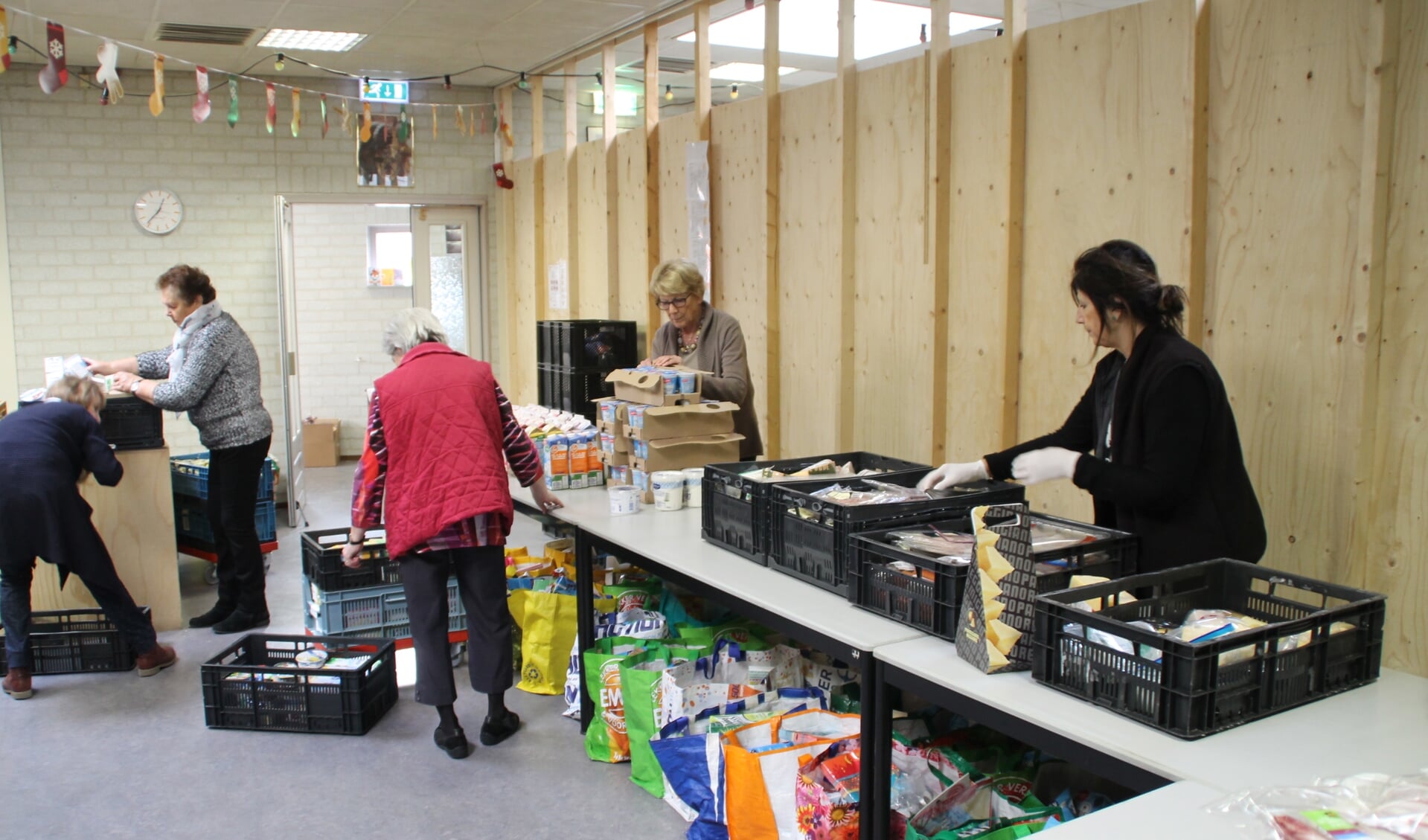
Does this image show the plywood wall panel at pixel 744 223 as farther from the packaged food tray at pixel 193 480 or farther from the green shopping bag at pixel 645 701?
the packaged food tray at pixel 193 480

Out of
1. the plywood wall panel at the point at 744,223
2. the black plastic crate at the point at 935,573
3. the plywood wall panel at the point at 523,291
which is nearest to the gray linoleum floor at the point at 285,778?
the black plastic crate at the point at 935,573

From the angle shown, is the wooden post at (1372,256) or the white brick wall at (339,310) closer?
the wooden post at (1372,256)

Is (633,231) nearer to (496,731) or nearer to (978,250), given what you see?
(978,250)

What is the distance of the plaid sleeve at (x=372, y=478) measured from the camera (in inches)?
140

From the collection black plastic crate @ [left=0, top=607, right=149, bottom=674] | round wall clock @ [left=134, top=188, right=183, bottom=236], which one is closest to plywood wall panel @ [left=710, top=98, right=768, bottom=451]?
black plastic crate @ [left=0, top=607, right=149, bottom=674]

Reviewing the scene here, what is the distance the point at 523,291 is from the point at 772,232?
3.61 meters

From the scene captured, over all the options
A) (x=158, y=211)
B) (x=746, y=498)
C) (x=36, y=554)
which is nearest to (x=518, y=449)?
(x=746, y=498)

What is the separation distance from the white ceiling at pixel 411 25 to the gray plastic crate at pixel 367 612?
337cm

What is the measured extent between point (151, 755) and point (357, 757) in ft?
2.49

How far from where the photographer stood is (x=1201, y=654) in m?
1.87

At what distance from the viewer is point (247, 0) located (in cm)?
591

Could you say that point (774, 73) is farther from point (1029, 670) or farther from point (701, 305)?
point (1029, 670)

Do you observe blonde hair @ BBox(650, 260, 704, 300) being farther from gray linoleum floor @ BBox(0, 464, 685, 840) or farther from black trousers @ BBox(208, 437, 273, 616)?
black trousers @ BBox(208, 437, 273, 616)

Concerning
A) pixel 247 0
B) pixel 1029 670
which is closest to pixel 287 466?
pixel 247 0
